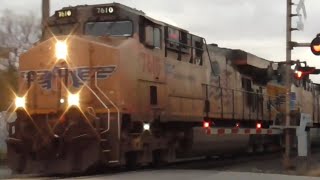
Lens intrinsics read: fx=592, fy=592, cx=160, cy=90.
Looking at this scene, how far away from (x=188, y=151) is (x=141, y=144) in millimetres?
3133

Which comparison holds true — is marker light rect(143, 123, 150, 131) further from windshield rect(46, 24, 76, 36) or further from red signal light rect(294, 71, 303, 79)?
red signal light rect(294, 71, 303, 79)

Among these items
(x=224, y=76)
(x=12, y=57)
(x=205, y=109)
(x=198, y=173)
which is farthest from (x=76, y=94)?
(x=12, y=57)

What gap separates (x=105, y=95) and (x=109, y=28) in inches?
80.0

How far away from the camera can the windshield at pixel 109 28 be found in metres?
15.5

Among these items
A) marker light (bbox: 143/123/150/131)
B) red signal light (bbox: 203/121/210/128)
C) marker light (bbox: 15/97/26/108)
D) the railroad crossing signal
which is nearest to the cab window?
marker light (bbox: 143/123/150/131)

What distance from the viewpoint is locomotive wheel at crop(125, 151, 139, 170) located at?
50.3ft

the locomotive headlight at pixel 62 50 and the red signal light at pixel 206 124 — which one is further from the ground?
the locomotive headlight at pixel 62 50

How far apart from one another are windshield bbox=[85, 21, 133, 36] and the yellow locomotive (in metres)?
0.03

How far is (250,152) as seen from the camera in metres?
25.1

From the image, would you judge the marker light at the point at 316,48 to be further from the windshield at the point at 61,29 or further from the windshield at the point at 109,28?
the windshield at the point at 61,29

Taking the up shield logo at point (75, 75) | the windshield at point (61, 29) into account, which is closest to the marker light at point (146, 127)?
the up shield logo at point (75, 75)

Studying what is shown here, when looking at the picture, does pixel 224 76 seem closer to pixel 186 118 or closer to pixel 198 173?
pixel 186 118

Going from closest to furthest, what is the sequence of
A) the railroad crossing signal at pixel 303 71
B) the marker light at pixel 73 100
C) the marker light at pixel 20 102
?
the marker light at pixel 73 100 < the marker light at pixel 20 102 < the railroad crossing signal at pixel 303 71

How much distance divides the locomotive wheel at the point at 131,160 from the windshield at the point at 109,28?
311 cm
